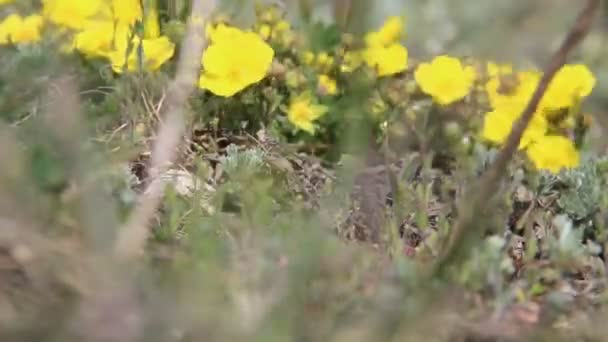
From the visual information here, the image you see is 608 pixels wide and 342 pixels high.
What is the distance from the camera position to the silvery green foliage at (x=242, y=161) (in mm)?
1800

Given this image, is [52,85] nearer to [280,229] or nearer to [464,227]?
[280,229]

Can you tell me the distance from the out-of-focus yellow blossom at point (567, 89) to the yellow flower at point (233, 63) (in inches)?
18.2

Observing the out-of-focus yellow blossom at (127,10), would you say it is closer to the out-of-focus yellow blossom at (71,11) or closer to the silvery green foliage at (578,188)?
the out-of-focus yellow blossom at (71,11)

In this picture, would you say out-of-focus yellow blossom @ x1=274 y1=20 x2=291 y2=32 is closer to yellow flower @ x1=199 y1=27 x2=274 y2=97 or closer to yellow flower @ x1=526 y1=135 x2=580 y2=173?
yellow flower @ x1=199 y1=27 x2=274 y2=97

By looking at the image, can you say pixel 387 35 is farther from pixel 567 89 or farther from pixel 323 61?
pixel 567 89

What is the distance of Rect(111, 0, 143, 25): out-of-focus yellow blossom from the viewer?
2.08 metres

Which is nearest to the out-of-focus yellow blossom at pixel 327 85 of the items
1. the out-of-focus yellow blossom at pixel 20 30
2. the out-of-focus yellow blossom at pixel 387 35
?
the out-of-focus yellow blossom at pixel 387 35

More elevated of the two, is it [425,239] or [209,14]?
[209,14]

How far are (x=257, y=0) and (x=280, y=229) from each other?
90 centimetres

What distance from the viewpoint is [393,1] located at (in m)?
3.70

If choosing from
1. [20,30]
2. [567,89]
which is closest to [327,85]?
[567,89]

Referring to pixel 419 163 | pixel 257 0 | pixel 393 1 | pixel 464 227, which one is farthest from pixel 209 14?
pixel 393 1

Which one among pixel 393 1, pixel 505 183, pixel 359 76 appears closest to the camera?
pixel 359 76

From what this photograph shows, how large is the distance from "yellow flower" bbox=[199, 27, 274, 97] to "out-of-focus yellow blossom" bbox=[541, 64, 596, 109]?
462 mm
